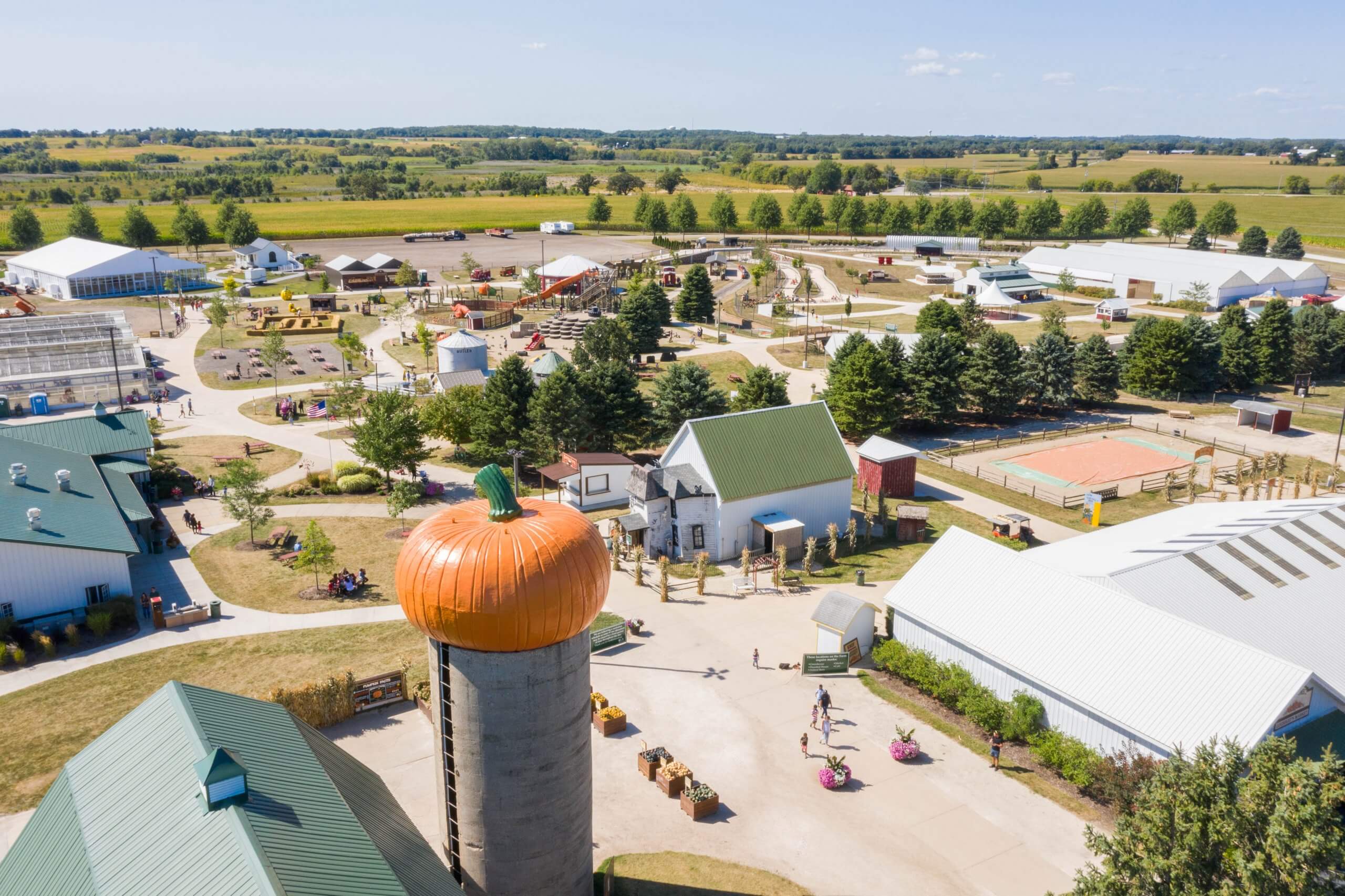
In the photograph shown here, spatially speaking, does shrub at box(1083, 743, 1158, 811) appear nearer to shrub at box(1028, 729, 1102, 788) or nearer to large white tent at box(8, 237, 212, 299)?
shrub at box(1028, 729, 1102, 788)

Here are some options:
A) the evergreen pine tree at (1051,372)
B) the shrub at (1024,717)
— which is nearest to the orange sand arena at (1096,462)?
the evergreen pine tree at (1051,372)

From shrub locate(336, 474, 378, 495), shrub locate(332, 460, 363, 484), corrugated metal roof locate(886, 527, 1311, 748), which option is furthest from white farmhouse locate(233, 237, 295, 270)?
corrugated metal roof locate(886, 527, 1311, 748)

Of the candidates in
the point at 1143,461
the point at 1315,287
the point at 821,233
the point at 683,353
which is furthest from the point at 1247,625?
the point at 821,233

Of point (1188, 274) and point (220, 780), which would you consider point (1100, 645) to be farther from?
point (1188, 274)

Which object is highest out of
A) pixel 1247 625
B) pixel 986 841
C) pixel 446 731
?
pixel 446 731

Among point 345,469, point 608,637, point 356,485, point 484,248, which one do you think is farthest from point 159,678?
point 484,248

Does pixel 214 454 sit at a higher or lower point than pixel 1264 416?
lower

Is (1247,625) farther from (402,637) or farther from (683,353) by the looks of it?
(683,353)
